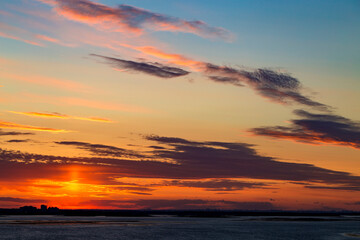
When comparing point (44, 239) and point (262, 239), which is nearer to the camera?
point (44, 239)

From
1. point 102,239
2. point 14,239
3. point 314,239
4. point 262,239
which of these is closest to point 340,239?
point 314,239

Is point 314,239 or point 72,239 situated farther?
point 314,239

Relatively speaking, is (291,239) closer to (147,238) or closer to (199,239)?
(199,239)

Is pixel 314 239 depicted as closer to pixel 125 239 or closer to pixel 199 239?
pixel 199 239

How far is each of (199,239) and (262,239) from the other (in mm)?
14089

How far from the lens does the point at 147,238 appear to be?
317 ft

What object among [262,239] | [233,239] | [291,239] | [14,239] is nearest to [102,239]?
[14,239]

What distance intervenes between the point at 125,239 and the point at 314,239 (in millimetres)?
40772

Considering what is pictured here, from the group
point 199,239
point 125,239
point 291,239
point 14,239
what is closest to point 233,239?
point 199,239

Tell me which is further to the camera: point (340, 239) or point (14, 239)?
point (340, 239)

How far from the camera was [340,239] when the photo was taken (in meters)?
97.7

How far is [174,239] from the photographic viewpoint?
3661 inches

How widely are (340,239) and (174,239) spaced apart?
118 ft

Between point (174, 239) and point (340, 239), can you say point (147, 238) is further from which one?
point (340, 239)
